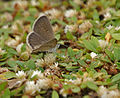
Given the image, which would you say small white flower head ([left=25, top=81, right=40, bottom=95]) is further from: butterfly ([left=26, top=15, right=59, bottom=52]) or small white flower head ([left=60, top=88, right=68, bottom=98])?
butterfly ([left=26, top=15, right=59, bottom=52])

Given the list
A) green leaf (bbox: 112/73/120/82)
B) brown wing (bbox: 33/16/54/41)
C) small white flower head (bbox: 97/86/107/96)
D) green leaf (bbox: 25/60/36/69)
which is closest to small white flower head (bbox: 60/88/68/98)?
small white flower head (bbox: 97/86/107/96)

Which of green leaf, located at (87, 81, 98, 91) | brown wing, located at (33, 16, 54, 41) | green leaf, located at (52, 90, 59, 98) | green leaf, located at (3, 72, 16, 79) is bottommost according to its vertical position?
green leaf, located at (52, 90, 59, 98)

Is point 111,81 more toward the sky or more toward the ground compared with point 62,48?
more toward the ground

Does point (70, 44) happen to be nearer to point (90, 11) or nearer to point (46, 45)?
point (46, 45)

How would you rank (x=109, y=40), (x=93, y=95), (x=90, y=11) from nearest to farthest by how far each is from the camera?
(x=93, y=95) → (x=109, y=40) → (x=90, y=11)

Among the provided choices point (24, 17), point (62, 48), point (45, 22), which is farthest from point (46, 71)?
point (24, 17)

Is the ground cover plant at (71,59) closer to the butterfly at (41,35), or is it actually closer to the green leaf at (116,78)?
the green leaf at (116,78)

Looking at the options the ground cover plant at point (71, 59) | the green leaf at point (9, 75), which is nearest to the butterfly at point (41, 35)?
the ground cover plant at point (71, 59)

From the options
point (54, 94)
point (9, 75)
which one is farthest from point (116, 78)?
point (9, 75)
